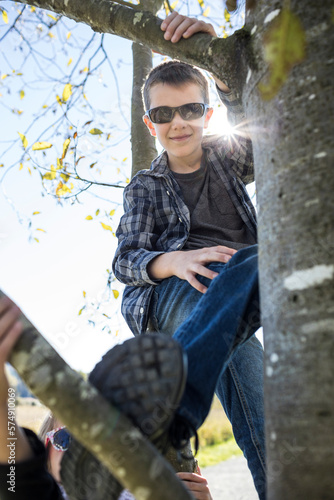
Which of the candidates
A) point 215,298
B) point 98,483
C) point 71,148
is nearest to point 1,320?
point 98,483

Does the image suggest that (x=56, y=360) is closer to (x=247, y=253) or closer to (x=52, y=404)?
(x=52, y=404)

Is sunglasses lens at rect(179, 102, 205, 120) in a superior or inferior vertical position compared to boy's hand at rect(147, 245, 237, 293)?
superior

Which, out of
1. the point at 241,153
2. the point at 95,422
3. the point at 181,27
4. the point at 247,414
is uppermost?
the point at 181,27

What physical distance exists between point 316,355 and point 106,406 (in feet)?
1.58

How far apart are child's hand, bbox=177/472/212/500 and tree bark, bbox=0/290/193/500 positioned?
4.33ft

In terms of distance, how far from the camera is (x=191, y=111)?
267 cm

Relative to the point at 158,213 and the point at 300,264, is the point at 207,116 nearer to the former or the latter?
the point at 158,213

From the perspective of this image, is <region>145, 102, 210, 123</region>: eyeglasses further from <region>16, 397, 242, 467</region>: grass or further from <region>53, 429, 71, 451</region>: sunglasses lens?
<region>16, 397, 242, 467</region>: grass

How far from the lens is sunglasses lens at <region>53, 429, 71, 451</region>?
2529 mm

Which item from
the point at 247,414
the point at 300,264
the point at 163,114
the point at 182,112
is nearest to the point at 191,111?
the point at 182,112

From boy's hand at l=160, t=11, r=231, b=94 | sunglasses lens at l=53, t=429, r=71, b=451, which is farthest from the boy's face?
sunglasses lens at l=53, t=429, r=71, b=451

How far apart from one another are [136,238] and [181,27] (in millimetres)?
1042

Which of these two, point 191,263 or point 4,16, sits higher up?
point 4,16

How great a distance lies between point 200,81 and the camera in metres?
2.85
